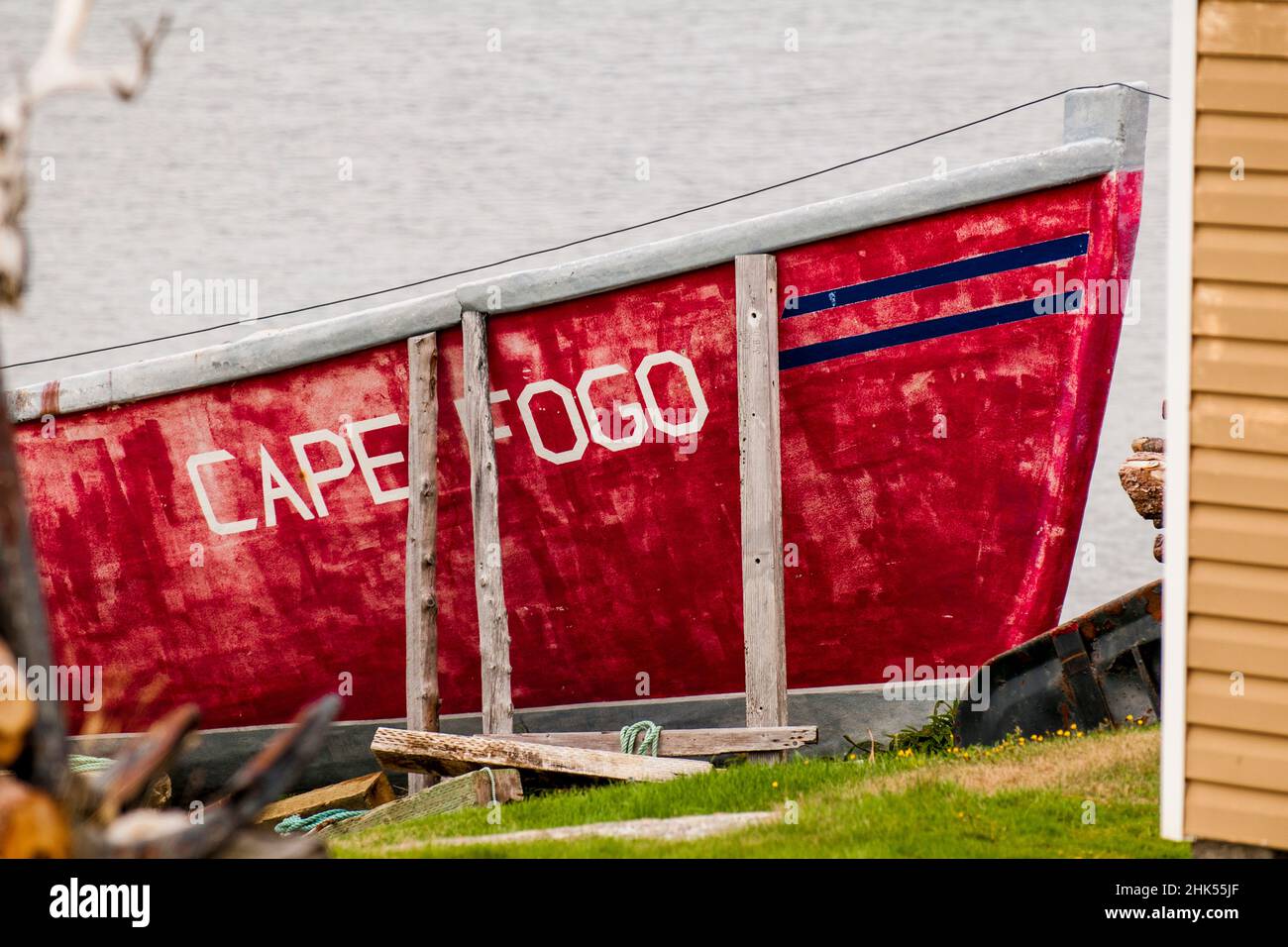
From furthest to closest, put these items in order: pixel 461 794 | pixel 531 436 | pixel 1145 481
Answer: pixel 531 436
pixel 1145 481
pixel 461 794

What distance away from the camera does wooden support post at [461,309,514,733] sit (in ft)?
26.7

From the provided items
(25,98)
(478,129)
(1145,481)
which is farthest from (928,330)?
(478,129)

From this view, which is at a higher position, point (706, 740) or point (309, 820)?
point (706, 740)

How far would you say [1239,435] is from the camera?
194 inches

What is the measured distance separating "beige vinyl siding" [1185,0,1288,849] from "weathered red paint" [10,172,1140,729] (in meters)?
2.66

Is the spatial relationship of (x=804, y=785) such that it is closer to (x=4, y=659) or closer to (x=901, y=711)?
(x=901, y=711)

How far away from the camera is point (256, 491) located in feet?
30.3

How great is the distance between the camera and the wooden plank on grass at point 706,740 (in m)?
7.55

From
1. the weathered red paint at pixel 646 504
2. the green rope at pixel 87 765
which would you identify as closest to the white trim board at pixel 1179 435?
the weathered red paint at pixel 646 504

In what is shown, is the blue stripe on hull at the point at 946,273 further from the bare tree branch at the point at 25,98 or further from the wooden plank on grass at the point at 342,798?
the bare tree branch at the point at 25,98

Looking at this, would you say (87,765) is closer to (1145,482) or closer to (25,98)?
(1145,482)

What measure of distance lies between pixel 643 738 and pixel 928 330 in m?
2.54

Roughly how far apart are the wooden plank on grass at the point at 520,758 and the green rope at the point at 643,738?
0.80ft

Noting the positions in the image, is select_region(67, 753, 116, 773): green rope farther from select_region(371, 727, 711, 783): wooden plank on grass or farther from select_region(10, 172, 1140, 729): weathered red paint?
select_region(371, 727, 711, 783): wooden plank on grass
